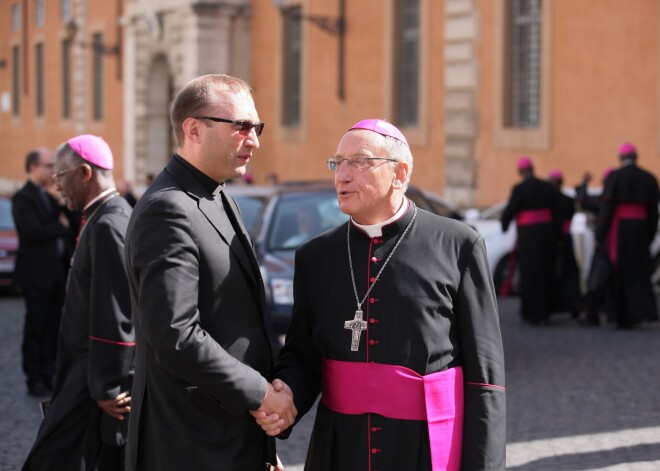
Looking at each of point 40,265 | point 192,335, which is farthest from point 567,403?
point 192,335

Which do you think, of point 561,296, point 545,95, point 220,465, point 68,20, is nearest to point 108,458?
point 220,465

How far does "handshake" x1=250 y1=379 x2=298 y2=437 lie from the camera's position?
381cm

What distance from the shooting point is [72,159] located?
565 centimetres

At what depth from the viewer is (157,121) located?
3166 centimetres

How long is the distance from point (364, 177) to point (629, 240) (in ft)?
32.1

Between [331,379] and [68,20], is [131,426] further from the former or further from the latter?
[68,20]

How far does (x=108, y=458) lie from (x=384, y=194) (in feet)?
6.82

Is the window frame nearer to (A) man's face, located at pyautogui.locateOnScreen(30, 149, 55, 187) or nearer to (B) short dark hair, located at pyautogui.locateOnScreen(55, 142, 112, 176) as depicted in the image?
(A) man's face, located at pyautogui.locateOnScreen(30, 149, 55, 187)

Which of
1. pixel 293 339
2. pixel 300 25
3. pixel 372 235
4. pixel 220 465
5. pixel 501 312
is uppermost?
pixel 300 25

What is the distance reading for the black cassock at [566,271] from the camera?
1416cm

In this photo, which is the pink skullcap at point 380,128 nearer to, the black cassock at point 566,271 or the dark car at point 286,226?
the dark car at point 286,226

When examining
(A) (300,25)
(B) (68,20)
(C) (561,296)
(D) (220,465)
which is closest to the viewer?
(D) (220,465)

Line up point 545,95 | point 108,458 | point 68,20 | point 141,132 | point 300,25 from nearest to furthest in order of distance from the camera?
1. point 108,458
2. point 545,95
3. point 300,25
4. point 141,132
5. point 68,20

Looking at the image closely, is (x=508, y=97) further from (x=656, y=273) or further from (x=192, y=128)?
(x=192, y=128)
